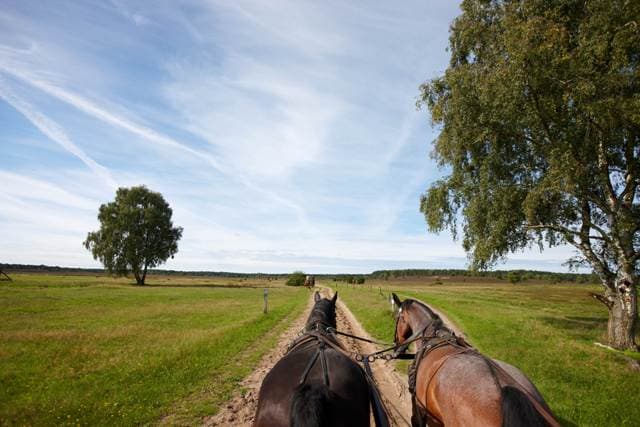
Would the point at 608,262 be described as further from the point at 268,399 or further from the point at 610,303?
the point at 268,399

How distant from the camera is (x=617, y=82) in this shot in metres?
11.1

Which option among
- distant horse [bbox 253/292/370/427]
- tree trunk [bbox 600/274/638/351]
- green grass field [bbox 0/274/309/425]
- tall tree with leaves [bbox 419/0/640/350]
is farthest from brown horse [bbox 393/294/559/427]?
tree trunk [bbox 600/274/638/351]

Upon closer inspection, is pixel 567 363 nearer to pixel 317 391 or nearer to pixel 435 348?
pixel 435 348

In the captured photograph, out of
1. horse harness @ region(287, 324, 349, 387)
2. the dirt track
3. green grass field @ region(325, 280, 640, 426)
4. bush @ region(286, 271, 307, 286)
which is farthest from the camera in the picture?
bush @ region(286, 271, 307, 286)

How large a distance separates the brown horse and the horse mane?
168cm

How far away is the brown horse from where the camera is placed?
9.31ft

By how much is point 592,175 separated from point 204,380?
16.1 metres

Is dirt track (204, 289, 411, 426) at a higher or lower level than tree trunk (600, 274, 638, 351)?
lower

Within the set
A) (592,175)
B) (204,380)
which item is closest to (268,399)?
(204,380)

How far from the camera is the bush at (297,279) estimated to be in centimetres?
7012

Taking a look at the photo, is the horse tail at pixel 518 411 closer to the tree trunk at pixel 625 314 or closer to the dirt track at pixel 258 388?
the dirt track at pixel 258 388

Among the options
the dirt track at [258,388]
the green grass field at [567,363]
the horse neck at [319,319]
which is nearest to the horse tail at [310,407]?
the horse neck at [319,319]

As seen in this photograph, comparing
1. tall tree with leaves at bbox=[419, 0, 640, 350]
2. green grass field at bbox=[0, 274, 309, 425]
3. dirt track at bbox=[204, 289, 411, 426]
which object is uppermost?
tall tree with leaves at bbox=[419, 0, 640, 350]

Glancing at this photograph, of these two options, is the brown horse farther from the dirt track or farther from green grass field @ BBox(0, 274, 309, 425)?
green grass field @ BBox(0, 274, 309, 425)
